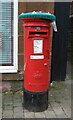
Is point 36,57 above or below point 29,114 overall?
above

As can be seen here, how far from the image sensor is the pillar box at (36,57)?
3.47 meters

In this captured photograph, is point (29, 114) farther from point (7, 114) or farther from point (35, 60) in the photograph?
point (35, 60)

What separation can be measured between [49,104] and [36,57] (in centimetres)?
128

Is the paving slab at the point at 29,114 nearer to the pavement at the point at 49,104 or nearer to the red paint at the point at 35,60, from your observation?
the pavement at the point at 49,104

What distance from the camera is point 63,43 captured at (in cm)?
562

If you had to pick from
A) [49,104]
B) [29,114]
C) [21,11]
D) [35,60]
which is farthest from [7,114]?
[21,11]

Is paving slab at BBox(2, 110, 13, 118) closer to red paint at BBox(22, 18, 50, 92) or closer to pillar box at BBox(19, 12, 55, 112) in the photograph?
pillar box at BBox(19, 12, 55, 112)

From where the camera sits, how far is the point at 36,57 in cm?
360

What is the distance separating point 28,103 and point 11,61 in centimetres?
143

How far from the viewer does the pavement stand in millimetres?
3702

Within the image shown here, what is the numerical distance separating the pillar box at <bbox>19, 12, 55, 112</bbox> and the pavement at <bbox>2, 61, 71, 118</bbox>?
0.16m

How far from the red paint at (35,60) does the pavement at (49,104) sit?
51cm

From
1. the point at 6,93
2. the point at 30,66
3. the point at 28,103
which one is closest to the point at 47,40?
the point at 30,66

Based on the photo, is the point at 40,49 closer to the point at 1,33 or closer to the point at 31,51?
the point at 31,51
